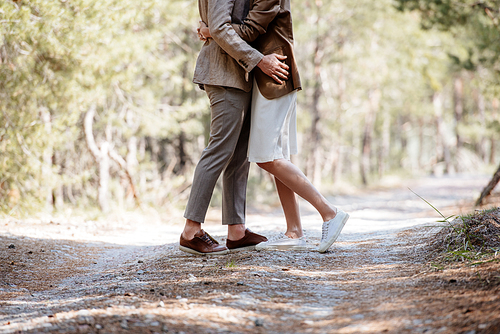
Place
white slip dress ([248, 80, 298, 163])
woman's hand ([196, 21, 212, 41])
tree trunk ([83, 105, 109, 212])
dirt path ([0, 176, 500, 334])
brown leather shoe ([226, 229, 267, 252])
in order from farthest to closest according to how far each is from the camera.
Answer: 1. tree trunk ([83, 105, 109, 212])
2. brown leather shoe ([226, 229, 267, 252])
3. woman's hand ([196, 21, 212, 41])
4. white slip dress ([248, 80, 298, 163])
5. dirt path ([0, 176, 500, 334])

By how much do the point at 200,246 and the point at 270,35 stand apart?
4.85 feet

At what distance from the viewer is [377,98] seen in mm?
19344

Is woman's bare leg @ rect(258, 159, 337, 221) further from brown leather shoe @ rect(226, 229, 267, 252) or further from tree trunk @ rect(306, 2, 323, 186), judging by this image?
tree trunk @ rect(306, 2, 323, 186)

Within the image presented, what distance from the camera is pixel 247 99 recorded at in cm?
299

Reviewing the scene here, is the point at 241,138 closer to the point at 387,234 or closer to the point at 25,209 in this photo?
the point at 387,234

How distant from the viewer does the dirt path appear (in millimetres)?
1728

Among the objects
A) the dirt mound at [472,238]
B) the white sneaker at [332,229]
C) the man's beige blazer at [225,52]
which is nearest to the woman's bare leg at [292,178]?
the white sneaker at [332,229]

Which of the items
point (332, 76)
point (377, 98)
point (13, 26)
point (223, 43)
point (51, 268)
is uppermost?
point (332, 76)

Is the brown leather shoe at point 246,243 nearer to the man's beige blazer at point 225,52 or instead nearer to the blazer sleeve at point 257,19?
the man's beige blazer at point 225,52

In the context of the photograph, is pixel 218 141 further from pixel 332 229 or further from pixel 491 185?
pixel 491 185

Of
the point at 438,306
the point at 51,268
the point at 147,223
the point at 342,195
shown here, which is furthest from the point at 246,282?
the point at 342,195

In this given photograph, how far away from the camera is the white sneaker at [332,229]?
2.99 metres

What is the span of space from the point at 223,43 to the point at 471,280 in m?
1.89

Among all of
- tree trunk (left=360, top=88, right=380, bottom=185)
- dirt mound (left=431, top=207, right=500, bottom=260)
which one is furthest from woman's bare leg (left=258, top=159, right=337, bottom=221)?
tree trunk (left=360, top=88, right=380, bottom=185)
